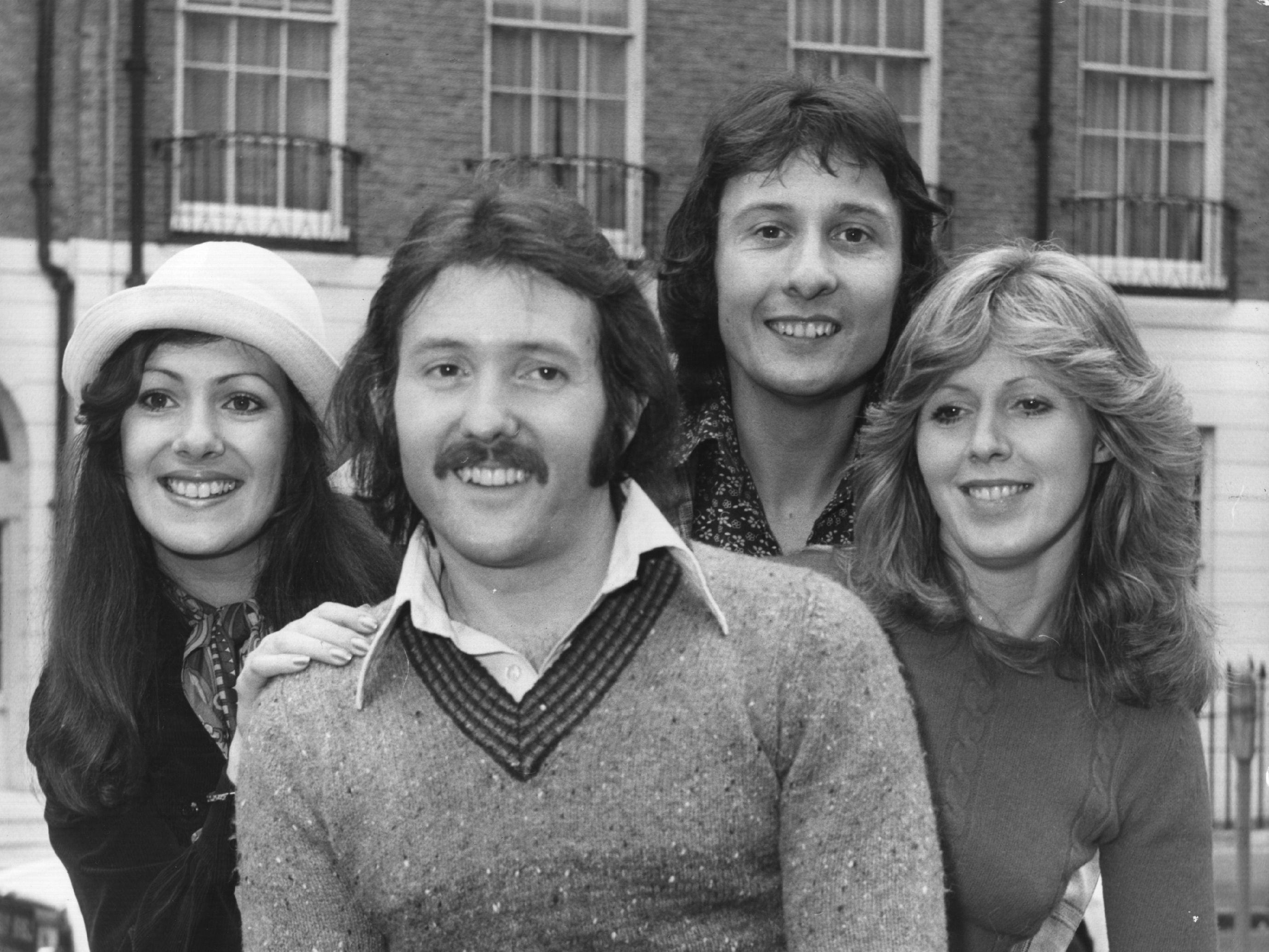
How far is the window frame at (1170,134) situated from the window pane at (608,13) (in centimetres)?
283

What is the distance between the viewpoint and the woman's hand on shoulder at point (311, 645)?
147 cm

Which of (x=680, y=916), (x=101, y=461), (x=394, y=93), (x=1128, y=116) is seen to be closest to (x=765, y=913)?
(x=680, y=916)

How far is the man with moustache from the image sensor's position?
4.52ft

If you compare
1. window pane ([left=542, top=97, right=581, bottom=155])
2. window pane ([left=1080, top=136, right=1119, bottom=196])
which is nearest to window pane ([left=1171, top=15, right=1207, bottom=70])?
window pane ([left=1080, top=136, right=1119, bottom=196])

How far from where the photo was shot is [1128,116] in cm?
950

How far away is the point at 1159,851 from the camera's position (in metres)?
1.79

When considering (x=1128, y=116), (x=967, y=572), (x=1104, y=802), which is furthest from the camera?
(x=1128, y=116)

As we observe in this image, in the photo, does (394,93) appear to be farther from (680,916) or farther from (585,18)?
(680,916)

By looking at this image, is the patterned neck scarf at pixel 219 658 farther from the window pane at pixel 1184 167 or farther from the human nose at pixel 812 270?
the window pane at pixel 1184 167

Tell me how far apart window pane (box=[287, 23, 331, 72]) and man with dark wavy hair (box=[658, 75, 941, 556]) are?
21.0 ft

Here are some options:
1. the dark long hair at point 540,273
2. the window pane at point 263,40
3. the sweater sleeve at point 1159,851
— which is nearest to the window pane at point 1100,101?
the window pane at point 263,40

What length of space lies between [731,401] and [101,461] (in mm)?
872

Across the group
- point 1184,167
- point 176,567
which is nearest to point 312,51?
point 1184,167

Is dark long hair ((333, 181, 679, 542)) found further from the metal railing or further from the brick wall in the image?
the brick wall
